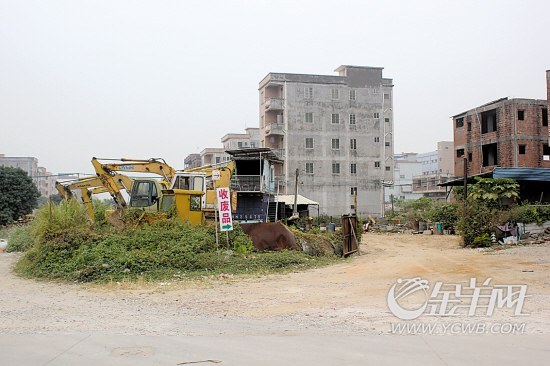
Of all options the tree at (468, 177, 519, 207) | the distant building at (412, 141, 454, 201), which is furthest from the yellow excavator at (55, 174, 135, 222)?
the distant building at (412, 141, 454, 201)

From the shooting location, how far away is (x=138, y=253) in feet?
50.8

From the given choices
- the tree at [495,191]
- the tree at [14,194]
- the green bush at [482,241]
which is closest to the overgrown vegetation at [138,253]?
the green bush at [482,241]

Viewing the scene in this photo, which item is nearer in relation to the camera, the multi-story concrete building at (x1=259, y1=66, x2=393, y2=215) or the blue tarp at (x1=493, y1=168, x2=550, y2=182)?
the blue tarp at (x1=493, y1=168, x2=550, y2=182)

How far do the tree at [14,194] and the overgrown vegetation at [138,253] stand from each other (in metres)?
34.2

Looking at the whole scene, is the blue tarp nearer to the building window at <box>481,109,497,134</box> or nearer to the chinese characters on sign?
the chinese characters on sign

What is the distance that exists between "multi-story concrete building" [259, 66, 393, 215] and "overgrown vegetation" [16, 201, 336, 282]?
3839 centimetres

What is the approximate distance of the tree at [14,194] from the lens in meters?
48.8

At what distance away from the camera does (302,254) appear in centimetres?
1794

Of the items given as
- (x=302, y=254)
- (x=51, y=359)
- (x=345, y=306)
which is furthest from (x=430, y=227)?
(x=51, y=359)

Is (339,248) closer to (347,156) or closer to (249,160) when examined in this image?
(249,160)

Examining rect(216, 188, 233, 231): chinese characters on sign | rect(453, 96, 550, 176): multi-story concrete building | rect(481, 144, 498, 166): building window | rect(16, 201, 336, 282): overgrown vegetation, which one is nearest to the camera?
rect(16, 201, 336, 282): overgrown vegetation
